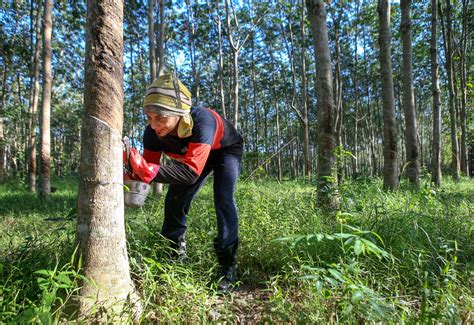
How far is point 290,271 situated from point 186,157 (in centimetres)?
114

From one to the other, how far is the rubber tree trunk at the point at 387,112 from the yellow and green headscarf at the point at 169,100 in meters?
4.43

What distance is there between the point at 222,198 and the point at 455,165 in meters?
10.6

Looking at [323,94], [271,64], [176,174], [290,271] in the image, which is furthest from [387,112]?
[271,64]

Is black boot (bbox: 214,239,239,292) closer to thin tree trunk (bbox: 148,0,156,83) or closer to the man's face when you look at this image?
the man's face

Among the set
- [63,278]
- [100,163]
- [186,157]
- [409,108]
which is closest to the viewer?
[63,278]

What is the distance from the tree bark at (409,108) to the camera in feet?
20.1

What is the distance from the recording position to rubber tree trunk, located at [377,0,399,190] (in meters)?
5.35

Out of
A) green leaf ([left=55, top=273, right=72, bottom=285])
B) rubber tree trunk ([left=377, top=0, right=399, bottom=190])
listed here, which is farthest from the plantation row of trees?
green leaf ([left=55, top=273, right=72, bottom=285])

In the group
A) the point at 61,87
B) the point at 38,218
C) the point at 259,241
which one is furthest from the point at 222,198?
the point at 61,87

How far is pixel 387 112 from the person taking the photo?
18.5 feet

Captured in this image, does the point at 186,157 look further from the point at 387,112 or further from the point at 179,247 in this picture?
the point at 387,112

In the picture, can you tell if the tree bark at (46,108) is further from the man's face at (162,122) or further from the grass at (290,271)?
the man's face at (162,122)

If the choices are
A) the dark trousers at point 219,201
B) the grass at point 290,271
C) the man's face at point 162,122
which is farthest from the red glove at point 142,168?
the dark trousers at point 219,201

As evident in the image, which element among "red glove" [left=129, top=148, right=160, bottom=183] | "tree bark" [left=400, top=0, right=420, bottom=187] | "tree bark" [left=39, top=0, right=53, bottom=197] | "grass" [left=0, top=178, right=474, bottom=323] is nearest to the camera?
"grass" [left=0, top=178, right=474, bottom=323]
